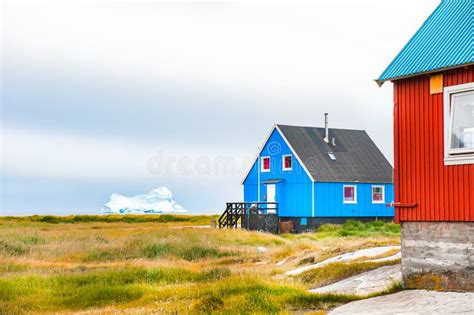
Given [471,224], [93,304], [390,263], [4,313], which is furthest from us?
[390,263]

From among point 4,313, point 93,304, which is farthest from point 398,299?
point 4,313

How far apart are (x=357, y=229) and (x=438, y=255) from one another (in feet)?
84.2

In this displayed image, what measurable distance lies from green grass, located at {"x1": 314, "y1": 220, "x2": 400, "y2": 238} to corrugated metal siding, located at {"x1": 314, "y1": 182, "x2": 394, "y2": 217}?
1.23 meters

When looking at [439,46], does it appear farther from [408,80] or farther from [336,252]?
[336,252]

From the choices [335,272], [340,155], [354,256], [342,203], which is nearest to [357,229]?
[342,203]

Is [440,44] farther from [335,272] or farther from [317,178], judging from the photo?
[317,178]

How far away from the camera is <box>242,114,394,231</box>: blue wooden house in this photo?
1708 inches

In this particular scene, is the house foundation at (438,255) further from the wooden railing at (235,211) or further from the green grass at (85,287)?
the wooden railing at (235,211)

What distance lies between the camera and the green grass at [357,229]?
36.2 metres

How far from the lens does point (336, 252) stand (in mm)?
22703

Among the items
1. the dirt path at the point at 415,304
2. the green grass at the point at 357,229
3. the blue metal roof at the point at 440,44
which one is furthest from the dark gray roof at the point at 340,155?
the dirt path at the point at 415,304

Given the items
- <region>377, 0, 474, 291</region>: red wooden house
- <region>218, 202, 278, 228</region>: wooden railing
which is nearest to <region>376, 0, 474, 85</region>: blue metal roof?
<region>377, 0, 474, 291</region>: red wooden house

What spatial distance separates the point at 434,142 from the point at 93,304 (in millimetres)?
8770

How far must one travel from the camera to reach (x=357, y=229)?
130 ft
